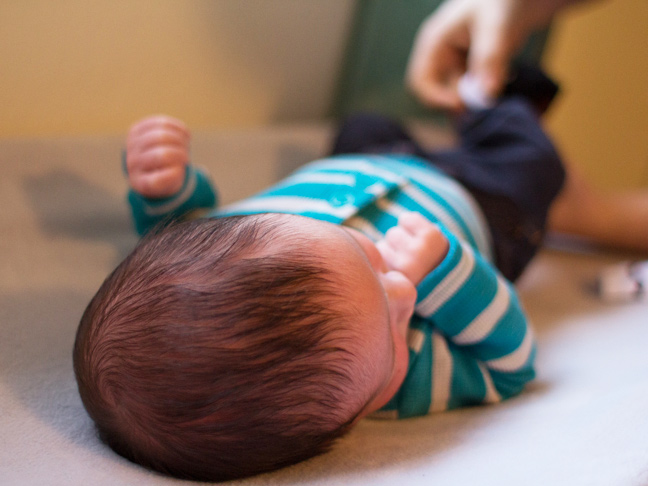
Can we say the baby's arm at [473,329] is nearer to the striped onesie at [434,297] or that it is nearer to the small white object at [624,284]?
the striped onesie at [434,297]

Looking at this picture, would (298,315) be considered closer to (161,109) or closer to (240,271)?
(240,271)

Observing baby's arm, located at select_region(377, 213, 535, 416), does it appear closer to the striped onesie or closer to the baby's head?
the striped onesie

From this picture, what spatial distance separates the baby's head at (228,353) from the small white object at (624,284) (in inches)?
24.6

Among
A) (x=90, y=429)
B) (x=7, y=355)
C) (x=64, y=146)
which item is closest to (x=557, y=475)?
(x=90, y=429)

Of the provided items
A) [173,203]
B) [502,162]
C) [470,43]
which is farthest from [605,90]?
[173,203]

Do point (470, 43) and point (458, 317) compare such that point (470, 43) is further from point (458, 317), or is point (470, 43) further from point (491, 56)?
point (458, 317)

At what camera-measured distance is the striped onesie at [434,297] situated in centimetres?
74

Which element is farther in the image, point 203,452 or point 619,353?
point 619,353

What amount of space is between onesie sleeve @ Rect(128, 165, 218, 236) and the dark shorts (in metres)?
0.38

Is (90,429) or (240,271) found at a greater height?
(240,271)

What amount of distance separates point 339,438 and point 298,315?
169 mm

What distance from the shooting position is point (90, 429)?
0.60m

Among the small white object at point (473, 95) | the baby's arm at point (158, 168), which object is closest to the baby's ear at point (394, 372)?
the baby's arm at point (158, 168)

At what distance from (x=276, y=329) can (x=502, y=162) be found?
689mm
